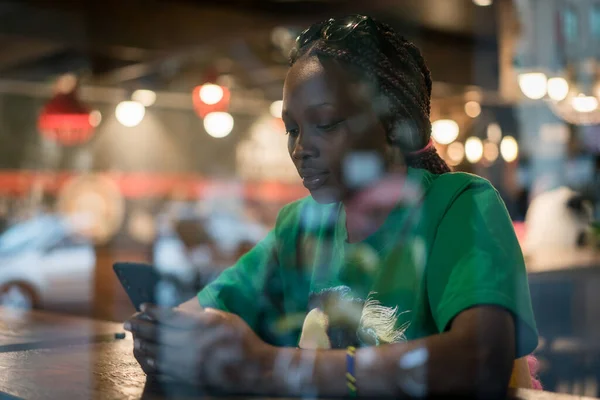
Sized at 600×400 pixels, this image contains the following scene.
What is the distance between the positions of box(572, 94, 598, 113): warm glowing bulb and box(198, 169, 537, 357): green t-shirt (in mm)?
4281

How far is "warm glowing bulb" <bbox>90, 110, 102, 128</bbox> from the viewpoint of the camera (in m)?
6.15

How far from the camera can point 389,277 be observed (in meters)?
0.88

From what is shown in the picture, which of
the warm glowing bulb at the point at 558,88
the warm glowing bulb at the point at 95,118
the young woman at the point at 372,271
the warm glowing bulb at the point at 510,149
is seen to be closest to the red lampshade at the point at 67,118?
the warm glowing bulb at the point at 95,118

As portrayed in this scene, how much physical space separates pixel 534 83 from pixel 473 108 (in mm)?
2882

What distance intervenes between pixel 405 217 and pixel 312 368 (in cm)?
24

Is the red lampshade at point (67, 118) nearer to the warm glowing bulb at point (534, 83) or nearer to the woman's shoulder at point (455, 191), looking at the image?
the warm glowing bulb at point (534, 83)

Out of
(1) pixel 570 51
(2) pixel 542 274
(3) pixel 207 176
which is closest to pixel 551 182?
(1) pixel 570 51

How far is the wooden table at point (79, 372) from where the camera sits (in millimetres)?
772

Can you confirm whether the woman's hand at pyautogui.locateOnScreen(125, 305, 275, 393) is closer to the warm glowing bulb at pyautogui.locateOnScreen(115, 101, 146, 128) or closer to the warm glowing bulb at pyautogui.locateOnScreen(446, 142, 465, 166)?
the warm glowing bulb at pyautogui.locateOnScreen(446, 142, 465, 166)

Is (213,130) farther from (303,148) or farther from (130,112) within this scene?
(303,148)

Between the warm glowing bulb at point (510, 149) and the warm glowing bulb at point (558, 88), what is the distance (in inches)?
17.2

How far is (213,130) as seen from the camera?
7.13 metres

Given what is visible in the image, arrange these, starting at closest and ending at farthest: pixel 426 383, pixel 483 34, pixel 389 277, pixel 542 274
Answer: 1. pixel 426 383
2. pixel 389 277
3. pixel 542 274
4. pixel 483 34

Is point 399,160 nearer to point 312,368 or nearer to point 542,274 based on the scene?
point 312,368
